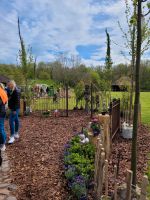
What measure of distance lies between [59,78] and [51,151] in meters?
41.3

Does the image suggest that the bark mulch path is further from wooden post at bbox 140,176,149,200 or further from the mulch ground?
wooden post at bbox 140,176,149,200

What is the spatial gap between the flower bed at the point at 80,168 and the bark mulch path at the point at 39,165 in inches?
9.7

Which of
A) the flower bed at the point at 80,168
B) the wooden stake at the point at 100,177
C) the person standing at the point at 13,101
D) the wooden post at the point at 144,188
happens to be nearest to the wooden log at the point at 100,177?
the wooden stake at the point at 100,177

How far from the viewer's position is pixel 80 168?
526 cm

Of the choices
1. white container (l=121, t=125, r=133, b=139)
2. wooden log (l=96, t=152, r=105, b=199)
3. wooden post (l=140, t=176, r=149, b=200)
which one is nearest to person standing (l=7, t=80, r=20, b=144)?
white container (l=121, t=125, r=133, b=139)

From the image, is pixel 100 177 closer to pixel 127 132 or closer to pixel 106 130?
pixel 106 130

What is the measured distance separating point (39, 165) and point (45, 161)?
317 millimetres

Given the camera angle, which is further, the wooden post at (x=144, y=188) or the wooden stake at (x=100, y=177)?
the wooden stake at (x=100, y=177)

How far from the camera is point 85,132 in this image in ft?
26.0

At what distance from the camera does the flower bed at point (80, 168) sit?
4.56m

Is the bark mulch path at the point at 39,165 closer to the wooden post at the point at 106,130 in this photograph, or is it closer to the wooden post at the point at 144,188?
the wooden post at the point at 106,130

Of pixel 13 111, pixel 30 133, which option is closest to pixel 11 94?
pixel 13 111

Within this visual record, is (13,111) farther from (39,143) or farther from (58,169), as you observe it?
(58,169)

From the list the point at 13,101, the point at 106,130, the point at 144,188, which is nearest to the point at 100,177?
the point at 144,188
